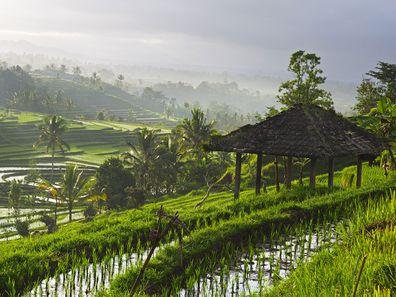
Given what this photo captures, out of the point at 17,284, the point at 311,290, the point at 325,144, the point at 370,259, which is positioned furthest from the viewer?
the point at 325,144

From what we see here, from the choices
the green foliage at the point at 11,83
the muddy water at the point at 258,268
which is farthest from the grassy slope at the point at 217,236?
the green foliage at the point at 11,83

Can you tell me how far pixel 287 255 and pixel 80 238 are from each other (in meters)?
4.21

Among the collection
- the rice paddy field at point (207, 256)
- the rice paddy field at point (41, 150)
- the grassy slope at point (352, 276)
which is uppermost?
the grassy slope at point (352, 276)

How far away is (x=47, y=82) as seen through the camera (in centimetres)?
17050

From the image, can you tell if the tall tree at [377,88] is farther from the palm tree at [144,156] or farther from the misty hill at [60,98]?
the misty hill at [60,98]

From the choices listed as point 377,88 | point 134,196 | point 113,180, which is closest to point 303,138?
point 134,196

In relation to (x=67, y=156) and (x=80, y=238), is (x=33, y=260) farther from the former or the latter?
(x=67, y=156)

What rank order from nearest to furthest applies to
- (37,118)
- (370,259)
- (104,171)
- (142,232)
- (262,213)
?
(370,259) → (142,232) → (262,213) → (104,171) → (37,118)

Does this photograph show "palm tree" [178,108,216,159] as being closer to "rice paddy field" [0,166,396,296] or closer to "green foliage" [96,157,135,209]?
→ "green foliage" [96,157,135,209]

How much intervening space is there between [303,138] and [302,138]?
0.11 feet

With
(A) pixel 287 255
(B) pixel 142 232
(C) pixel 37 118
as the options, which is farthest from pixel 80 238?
(C) pixel 37 118

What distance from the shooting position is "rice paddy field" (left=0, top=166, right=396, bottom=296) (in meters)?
7.00

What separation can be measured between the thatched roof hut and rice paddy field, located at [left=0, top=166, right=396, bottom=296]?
2.54 meters

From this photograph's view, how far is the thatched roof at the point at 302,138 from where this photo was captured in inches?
613
